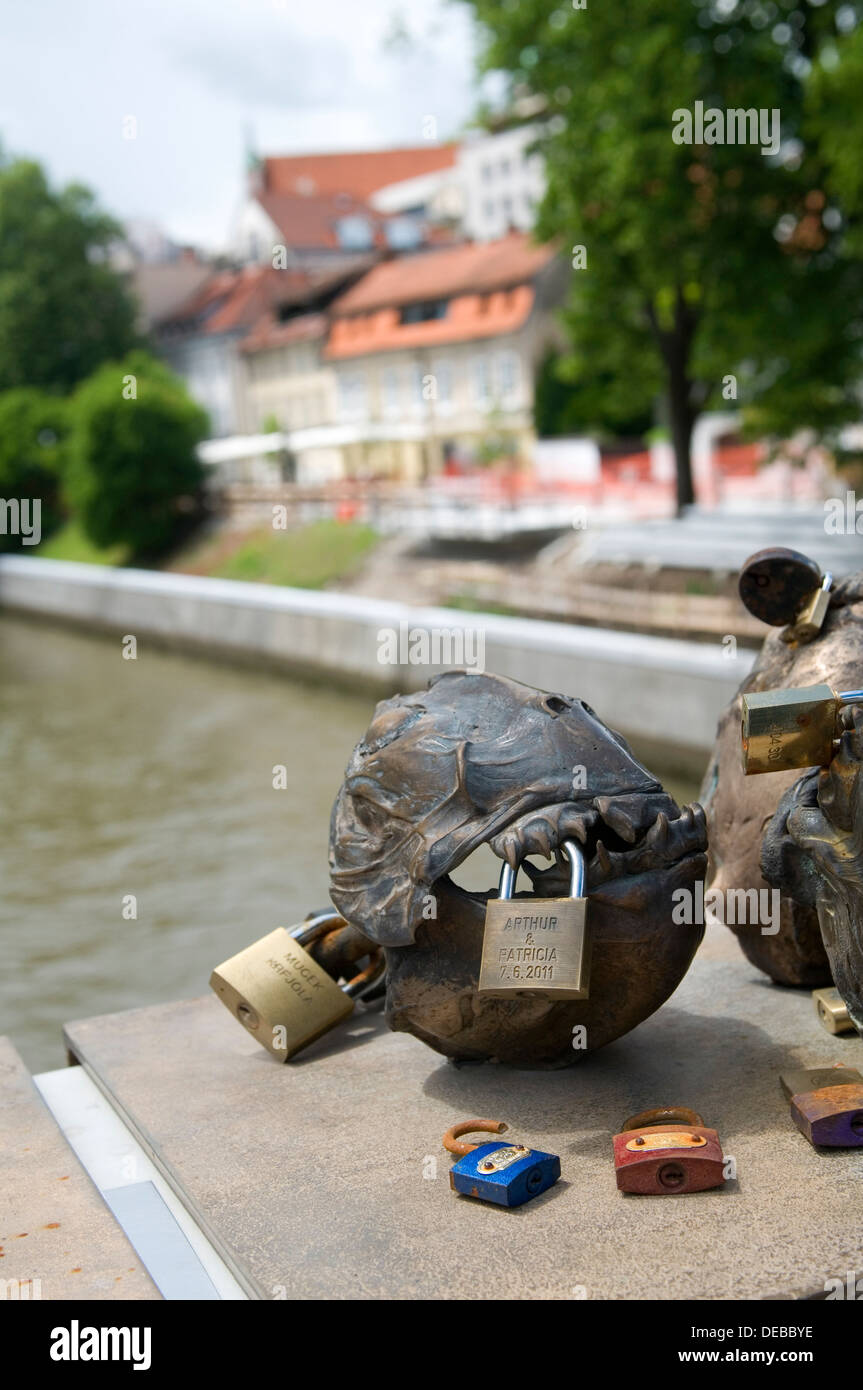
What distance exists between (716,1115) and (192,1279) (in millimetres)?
1552

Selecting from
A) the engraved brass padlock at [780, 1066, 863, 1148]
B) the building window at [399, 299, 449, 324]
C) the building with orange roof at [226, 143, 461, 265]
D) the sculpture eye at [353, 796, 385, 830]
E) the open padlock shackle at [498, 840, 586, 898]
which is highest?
the building with orange roof at [226, 143, 461, 265]

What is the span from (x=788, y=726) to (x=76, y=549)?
39.2m

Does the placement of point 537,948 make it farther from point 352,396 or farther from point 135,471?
point 352,396

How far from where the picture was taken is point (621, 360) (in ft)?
79.0

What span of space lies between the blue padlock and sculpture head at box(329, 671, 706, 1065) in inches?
19.2

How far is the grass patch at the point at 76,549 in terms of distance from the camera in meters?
38.3

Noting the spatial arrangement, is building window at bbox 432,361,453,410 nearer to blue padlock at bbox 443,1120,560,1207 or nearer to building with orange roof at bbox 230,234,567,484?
building with orange roof at bbox 230,234,567,484

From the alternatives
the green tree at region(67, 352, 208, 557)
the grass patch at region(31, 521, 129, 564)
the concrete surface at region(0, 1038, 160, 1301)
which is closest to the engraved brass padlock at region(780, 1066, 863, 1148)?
the concrete surface at region(0, 1038, 160, 1301)

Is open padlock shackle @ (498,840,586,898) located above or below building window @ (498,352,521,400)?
below

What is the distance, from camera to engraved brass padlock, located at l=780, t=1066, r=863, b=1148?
393cm

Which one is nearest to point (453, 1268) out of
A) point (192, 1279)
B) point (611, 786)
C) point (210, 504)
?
point (192, 1279)

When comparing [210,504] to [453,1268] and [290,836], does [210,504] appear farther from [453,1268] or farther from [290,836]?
[453,1268]

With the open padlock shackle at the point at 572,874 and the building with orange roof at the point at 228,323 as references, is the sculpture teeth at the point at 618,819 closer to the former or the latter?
the open padlock shackle at the point at 572,874
